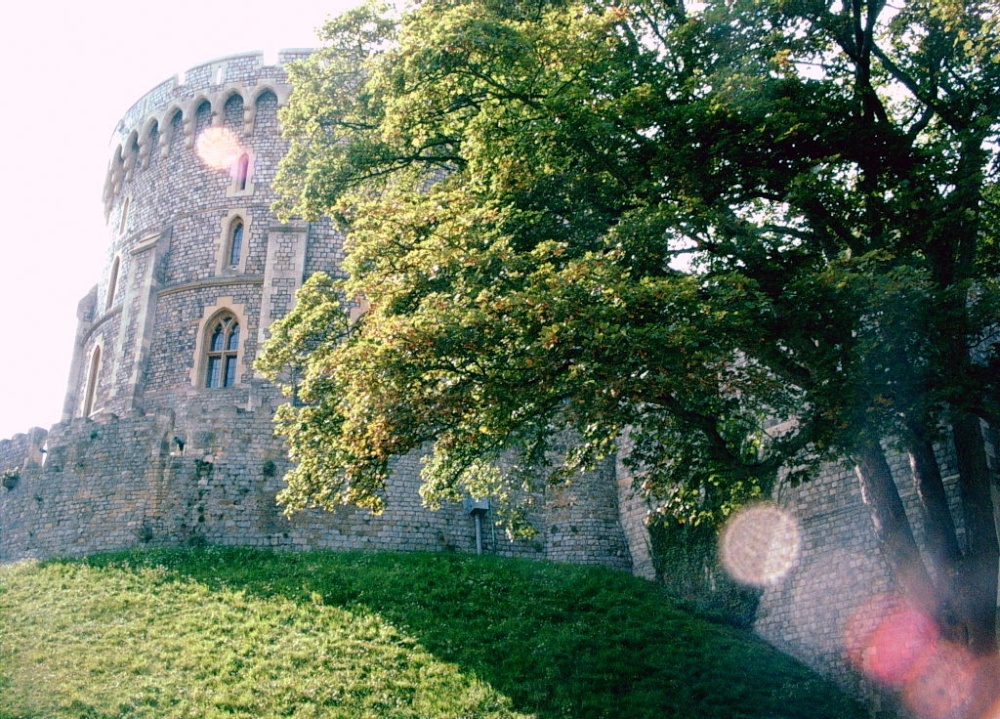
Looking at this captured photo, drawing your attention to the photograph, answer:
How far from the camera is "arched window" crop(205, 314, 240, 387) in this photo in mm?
24625

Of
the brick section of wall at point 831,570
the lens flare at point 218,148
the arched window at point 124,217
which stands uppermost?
the lens flare at point 218,148

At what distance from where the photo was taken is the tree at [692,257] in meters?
10.1

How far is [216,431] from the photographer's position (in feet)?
62.2

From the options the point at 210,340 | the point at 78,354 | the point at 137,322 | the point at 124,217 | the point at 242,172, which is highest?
the point at 242,172

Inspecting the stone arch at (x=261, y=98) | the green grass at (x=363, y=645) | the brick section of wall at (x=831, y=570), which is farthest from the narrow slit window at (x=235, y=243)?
the brick section of wall at (x=831, y=570)

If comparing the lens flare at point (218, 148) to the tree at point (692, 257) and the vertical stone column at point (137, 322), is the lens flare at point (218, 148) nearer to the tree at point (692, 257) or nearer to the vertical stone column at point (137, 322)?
the vertical stone column at point (137, 322)

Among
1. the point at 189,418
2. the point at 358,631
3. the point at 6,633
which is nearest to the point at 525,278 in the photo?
the point at 358,631

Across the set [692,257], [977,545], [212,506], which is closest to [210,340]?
[212,506]

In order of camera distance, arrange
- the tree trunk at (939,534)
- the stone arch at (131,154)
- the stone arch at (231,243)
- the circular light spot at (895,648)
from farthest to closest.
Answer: the stone arch at (131,154)
the stone arch at (231,243)
the circular light spot at (895,648)
the tree trunk at (939,534)

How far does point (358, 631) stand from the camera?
13.7m

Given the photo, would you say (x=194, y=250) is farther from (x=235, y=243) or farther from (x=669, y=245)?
(x=669, y=245)

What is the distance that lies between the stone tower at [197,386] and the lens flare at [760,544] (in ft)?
11.5

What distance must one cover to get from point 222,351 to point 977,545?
1941 cm

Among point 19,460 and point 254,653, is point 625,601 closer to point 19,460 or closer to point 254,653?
point 254,653
